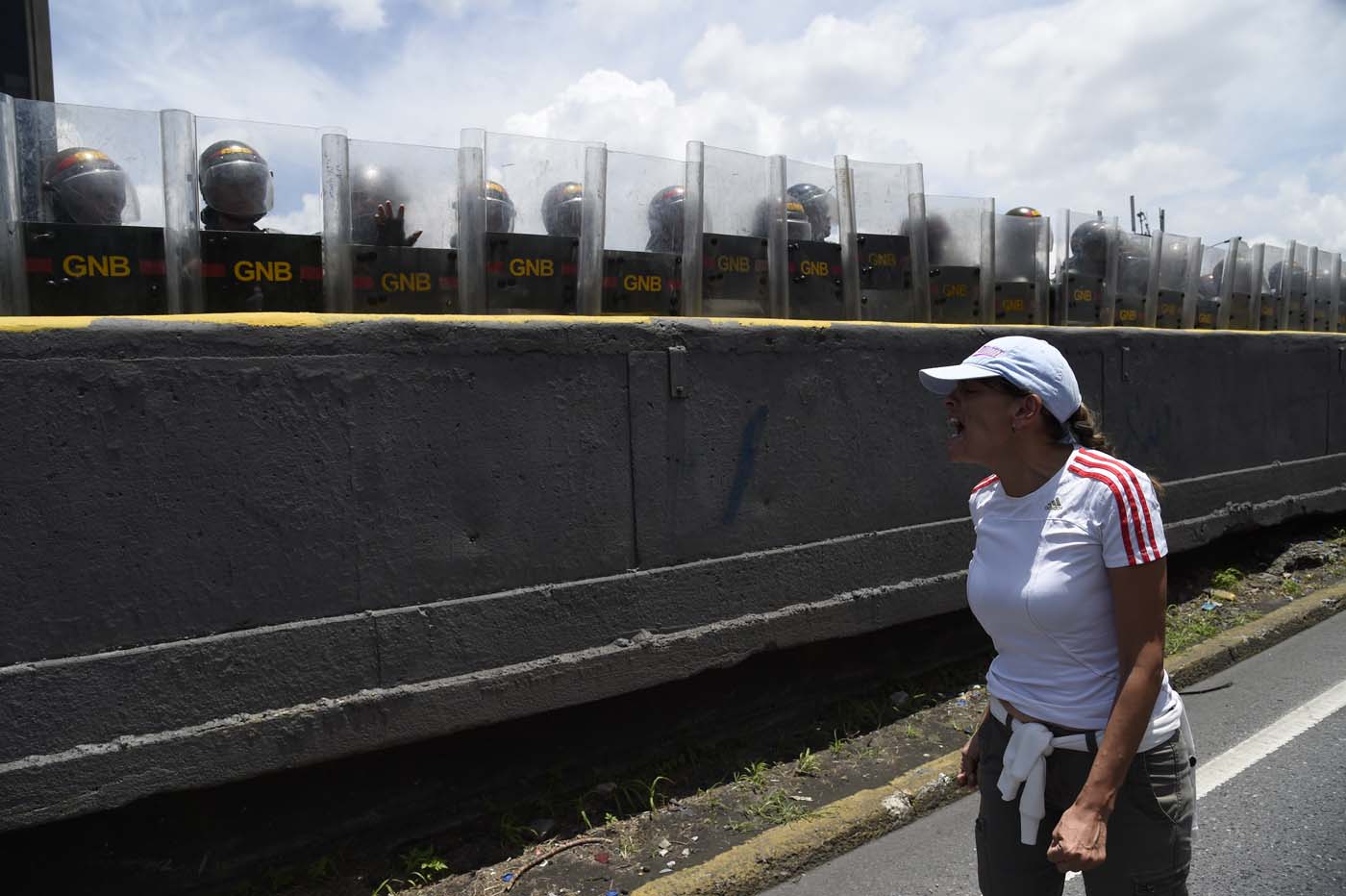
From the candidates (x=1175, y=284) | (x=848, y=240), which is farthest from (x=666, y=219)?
(x=1175, y=284)

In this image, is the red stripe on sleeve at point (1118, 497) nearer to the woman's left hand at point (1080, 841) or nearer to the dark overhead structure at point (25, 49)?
the woman's left hand at point (1080, 841)

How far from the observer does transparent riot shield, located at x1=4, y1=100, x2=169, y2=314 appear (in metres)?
3.76

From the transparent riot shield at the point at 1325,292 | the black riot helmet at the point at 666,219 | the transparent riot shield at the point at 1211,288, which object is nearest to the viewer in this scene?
the black riot helmet at the point at 666,219

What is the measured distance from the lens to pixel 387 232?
14.9 ft

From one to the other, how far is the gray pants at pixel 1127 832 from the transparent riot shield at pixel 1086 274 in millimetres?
6182

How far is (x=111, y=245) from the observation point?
Answer: 3.89 metres

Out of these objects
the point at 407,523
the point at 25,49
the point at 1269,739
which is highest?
the point at 25,49

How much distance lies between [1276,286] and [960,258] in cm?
552

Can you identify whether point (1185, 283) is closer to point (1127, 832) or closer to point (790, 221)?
point (790, 221)

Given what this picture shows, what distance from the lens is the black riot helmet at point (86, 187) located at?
12.6 ft

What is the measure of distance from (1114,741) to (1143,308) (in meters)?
7.34

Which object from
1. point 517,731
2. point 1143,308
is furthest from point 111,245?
point 1143,308

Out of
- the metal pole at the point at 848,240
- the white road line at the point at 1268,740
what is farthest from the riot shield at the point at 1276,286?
the metal pole at the point at 848,240

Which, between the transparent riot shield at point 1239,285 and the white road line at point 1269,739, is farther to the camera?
the transparent riot shield at point 1239,285
